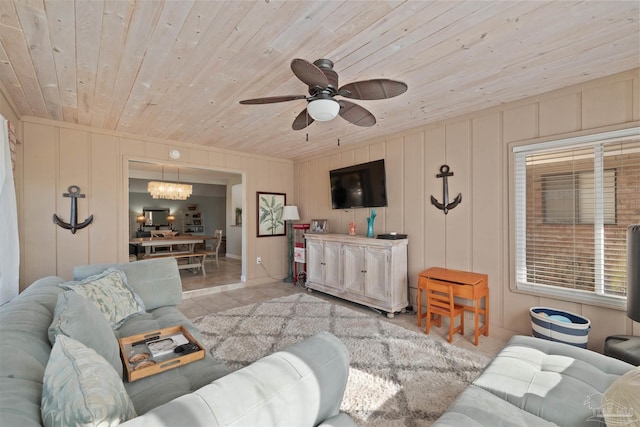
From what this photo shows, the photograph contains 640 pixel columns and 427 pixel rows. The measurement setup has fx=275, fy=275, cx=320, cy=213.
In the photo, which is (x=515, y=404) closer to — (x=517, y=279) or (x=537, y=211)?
(x=517, y=279)

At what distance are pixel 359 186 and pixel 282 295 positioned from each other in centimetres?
213

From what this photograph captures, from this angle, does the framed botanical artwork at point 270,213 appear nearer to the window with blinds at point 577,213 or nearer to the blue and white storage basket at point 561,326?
the window with blinds at point 577,213

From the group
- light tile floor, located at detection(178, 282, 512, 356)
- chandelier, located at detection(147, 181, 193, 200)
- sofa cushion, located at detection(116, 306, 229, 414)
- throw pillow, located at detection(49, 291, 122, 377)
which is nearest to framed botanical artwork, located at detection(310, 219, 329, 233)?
light tile floor, located at detection(178, 282, 512, 356)

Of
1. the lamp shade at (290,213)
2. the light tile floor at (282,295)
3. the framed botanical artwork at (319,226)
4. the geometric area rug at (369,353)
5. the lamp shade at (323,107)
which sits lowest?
the light tile floor at (282,295)

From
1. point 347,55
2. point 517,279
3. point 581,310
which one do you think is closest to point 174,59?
point 347,55

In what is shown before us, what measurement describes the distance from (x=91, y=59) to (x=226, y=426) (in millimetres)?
2541

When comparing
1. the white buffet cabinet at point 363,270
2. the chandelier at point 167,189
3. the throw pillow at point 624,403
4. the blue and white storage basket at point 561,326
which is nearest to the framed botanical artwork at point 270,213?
the white buffet cabinet at point 363,270

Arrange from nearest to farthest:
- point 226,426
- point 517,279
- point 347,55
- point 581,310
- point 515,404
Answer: point 226,426 → point 515,404 → point 347,55 → point 581,310 → point 517,279

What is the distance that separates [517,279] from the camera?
9.33 feet

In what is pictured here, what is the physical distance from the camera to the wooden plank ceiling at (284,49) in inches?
61.0

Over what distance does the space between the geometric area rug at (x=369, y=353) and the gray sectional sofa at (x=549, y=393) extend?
0.57 metres

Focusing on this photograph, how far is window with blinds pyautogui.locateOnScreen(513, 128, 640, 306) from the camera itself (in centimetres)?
230

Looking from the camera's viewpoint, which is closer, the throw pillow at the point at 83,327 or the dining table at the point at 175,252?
the throw pillow at the point at 83,327

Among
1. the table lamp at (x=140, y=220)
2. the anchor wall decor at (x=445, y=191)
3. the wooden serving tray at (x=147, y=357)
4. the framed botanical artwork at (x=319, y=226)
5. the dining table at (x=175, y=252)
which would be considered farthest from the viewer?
the table lamp at (x=140, y=220)
